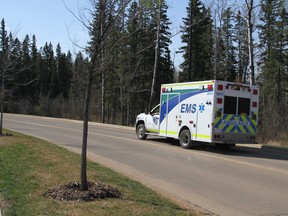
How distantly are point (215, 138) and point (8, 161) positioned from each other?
821 centimetres

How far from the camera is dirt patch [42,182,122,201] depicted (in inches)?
262

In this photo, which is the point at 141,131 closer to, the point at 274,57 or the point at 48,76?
the point at 274,57

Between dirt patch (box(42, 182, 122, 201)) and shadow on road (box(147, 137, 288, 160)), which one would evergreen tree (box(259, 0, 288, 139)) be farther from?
dirt patch (box(42, 182, 122, 201))

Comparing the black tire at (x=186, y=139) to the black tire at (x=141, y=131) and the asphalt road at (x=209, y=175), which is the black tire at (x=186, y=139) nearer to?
the asphalt road at (x=209, y=175)

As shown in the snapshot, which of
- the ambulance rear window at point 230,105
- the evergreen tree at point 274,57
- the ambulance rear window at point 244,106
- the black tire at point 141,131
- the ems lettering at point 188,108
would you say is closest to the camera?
the ambulance rear window at point 230,105

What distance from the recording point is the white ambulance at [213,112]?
52.4ft

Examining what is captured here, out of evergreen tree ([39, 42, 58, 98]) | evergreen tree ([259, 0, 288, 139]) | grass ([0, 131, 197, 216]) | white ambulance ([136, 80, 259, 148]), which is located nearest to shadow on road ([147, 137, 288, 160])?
white ambulance ([136, 80, 259, 148])

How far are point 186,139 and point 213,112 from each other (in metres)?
2.08

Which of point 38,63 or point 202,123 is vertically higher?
point 38,63

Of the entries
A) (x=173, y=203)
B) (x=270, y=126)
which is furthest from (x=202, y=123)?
(x=173, y=203)

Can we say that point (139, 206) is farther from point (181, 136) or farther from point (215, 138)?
point (181, 136)

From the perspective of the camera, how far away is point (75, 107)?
5741 cm

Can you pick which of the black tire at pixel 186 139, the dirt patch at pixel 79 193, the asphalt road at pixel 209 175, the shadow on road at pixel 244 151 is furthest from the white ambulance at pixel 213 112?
the dirt patch at pixel 79 193

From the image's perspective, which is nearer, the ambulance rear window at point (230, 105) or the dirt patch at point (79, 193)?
the dirt patch at point (79, 193)
